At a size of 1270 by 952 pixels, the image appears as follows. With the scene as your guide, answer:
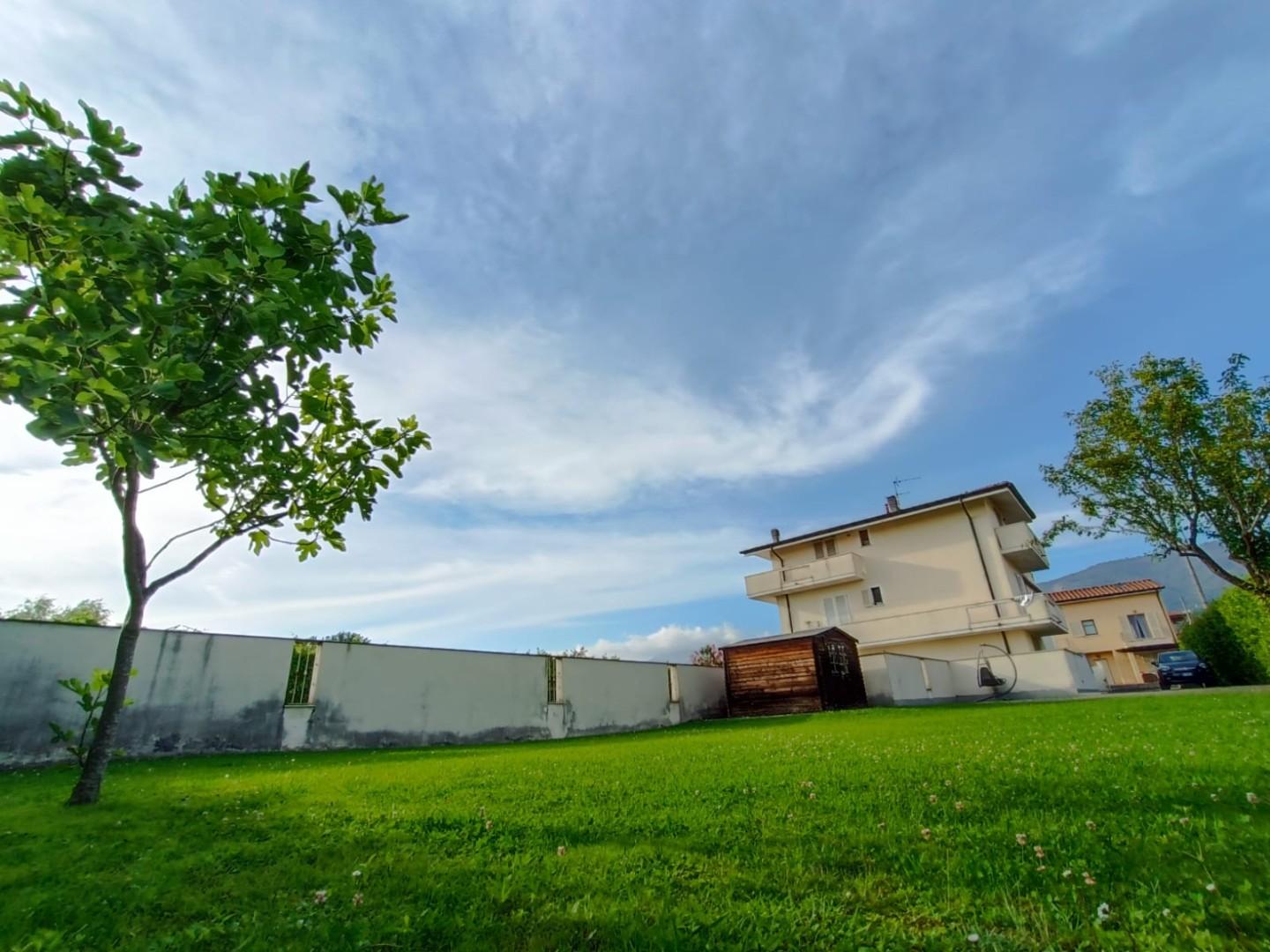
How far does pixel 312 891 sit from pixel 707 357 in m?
15.2

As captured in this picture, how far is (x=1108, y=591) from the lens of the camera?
48625 millimetres

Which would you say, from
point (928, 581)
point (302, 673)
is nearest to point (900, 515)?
point (928, 581)

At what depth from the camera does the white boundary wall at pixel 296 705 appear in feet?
40.3

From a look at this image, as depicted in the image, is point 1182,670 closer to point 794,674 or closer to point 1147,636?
point 794,674

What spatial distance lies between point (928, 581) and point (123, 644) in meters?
32.5

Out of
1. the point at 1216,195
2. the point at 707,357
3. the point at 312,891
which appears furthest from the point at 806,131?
the point at 312,891

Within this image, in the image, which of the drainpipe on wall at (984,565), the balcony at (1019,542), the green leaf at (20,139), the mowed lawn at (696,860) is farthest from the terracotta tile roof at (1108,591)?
the green leaf at (20,139)

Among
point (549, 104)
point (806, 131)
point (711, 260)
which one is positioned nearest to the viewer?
point (549, 104)

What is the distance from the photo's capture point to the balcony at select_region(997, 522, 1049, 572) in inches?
1108

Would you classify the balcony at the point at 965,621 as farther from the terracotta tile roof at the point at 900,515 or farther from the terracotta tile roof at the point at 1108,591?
the terracotta tile roof at the point at 1108,591

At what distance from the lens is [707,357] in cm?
1658

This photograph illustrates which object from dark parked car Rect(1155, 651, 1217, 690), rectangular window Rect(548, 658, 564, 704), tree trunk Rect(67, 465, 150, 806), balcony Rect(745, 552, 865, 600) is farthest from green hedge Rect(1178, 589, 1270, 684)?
tree trunk Rect(67, 465, 150, 806)

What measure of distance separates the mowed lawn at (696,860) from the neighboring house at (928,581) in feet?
77.4

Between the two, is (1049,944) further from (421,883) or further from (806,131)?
(806,131)
